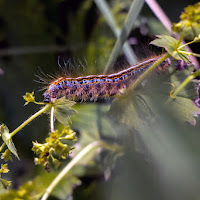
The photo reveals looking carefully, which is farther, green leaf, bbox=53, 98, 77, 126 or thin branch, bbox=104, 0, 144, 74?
thin branch, bbox=104, 0, 144, 74

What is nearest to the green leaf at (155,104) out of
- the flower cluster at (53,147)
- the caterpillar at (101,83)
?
the caterpillar at (101,83)

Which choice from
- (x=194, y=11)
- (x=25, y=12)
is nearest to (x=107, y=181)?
(x=194, y=11)

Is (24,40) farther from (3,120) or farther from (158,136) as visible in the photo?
(158,136)

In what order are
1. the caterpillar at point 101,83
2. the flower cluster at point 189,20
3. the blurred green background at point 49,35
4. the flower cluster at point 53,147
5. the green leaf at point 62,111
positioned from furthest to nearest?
the blurred green background at point 49,35
the caterpillar at point 101,83
the green leaf at point 62,111
the flower cluster at point 53,147
the flower cluster at point 189,20

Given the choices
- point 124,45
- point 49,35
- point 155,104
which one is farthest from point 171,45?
point 49,35

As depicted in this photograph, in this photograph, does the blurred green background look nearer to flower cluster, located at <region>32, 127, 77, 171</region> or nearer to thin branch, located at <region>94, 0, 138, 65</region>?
thin branch, located at <region>94, 0, 138, 65</region>

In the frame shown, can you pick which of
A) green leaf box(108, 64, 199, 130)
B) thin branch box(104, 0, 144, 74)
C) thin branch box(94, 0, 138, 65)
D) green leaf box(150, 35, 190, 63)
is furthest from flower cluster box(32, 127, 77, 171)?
thin branch box(94, 0, 138, 65)

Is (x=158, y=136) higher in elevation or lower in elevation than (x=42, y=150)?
lower

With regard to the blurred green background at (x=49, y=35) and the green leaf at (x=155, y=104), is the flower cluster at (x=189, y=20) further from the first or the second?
the blurred green background at (x=49, y=35)
